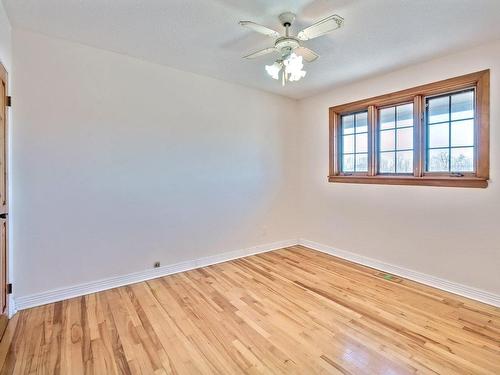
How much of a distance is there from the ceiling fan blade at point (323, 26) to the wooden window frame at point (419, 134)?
178 cm

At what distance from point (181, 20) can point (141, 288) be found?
107 inches

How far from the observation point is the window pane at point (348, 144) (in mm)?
4059

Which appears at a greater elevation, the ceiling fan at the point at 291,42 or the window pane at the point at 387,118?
the ceiling fan at the point at 291,42

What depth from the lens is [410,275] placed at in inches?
128

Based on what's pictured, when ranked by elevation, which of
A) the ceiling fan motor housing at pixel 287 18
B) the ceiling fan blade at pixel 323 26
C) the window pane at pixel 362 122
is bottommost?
the window pane at pixel 362 122

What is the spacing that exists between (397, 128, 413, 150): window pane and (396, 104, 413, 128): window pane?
0.25ft

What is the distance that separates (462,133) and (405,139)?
0.59m

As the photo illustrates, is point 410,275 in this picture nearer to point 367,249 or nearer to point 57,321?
point 367,249

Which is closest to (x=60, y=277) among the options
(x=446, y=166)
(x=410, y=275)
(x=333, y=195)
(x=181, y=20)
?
(x=181, y=20)

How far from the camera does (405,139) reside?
3.38 meters

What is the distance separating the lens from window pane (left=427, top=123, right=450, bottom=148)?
3.02m

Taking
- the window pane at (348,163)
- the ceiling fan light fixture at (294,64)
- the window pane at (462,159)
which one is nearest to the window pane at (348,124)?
the window pane at (348,163)

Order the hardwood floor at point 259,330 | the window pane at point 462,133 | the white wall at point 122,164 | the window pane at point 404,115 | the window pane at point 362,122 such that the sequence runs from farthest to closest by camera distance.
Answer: the window pane at point 362,122 → the window pane at point 404,115 → the window pane at point 462,133 → the white wall at point 122,164 → the hardwood floor at point 259,330

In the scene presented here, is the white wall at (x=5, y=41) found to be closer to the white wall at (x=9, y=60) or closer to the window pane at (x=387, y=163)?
the white wall at (x=9, y=60)
